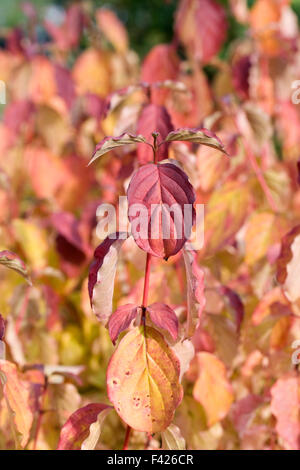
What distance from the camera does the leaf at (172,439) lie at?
73cm

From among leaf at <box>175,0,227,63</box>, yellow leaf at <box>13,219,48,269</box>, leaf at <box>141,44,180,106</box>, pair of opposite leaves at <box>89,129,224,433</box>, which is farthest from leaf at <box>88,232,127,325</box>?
leaf at <box>175,0,227,63</box>

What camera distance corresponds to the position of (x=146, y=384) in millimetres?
676

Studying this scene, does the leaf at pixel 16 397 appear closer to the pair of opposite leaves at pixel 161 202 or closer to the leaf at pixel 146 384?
the leaf at pixel 146 384

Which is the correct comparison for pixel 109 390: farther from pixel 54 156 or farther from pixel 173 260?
pixel 54 156

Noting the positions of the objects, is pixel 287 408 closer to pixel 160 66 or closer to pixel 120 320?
pixel 120 320

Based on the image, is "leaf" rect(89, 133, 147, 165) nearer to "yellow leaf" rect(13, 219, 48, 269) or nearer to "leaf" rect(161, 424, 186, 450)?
"leaf" rect(161, 424, 186, 450)

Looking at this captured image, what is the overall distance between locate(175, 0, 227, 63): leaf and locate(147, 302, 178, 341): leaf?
1.05 meters

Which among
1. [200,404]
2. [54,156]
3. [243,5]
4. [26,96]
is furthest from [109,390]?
[243,5]

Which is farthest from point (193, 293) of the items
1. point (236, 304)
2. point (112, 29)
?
point (112, 29)

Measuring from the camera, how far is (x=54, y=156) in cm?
166

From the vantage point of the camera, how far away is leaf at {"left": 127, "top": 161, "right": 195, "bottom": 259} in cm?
63

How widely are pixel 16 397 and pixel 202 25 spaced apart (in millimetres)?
1173

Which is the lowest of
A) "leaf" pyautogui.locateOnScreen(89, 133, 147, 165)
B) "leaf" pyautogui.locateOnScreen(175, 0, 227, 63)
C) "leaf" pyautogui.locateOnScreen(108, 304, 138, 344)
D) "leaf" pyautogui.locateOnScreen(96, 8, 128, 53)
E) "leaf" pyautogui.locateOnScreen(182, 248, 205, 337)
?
"leaf" pyautogui.locateOnScreen(108, 304, 138, 344)

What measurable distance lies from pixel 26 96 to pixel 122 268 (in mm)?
754
